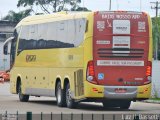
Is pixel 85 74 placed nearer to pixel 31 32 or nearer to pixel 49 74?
pixel 49 74

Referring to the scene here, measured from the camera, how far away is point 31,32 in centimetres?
3556

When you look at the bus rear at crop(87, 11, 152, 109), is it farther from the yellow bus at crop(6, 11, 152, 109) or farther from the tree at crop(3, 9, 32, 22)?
the tree at crop(3, 9, 32, 22)

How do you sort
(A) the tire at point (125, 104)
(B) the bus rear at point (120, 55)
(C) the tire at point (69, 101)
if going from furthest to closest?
(A) the tire at point (125, 104) < (C) the tire at point (69, 101) < (B) the bus rear at point (120, 55)

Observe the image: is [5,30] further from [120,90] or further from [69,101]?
[120,90]

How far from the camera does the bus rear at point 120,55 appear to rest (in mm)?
29328

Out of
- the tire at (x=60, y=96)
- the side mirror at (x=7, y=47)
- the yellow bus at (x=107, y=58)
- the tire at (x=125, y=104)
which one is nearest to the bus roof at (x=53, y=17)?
the yellow bus at (x=107, y=58)

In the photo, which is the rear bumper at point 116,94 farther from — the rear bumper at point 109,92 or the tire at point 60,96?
the tire at point 60,96

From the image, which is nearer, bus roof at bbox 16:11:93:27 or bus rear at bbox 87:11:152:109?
bus rear at bbox 87:11:152:109

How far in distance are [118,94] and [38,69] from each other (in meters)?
6.39

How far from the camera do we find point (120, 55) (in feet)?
96.4

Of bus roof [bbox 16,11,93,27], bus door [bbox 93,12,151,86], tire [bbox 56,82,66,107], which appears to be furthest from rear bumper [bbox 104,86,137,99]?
bus roof [bbox 16,11,93,27]

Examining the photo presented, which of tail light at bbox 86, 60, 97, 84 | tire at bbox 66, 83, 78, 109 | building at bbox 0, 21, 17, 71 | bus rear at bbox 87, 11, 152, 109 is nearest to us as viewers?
bus rear at bbox 87, 11, 152, 109

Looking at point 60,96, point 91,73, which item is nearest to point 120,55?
point 91,73

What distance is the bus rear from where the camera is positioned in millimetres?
29328
